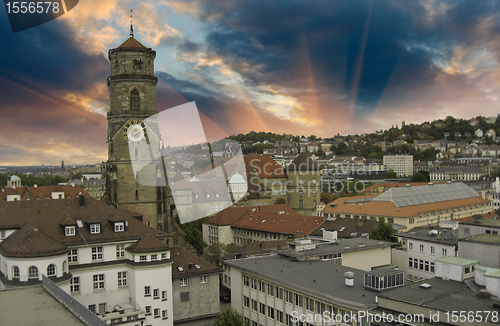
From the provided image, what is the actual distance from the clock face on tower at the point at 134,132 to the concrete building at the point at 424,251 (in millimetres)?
26192

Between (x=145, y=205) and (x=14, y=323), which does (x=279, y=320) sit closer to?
(x=14, y=323)

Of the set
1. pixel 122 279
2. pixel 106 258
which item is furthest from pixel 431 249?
pixel 106 258

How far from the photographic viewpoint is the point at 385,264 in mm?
37656

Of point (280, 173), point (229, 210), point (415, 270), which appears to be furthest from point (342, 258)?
point (280, 173)

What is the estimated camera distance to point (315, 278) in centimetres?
2692

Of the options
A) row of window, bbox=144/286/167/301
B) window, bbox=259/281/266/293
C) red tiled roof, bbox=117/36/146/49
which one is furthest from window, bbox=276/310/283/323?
red tiled roof, bbox=117/36/146/49

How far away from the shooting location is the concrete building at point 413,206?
6875cm

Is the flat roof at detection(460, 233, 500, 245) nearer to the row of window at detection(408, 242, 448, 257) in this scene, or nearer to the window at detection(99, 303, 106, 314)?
the row of window at detection(408, 242, 448, 257)

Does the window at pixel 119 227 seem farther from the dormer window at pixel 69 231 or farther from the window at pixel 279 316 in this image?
the window at pixel 279 316

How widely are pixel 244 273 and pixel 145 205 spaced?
51.3ft

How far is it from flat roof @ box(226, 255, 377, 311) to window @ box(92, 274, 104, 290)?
370 inches

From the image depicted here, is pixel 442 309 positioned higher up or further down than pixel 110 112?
further down

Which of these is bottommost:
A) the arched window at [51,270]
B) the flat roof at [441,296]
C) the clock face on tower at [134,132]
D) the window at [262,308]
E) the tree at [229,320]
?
the window at [262,308]

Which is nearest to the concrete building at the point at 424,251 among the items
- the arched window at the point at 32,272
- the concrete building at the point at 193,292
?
the concrete building at the point at 193,292
